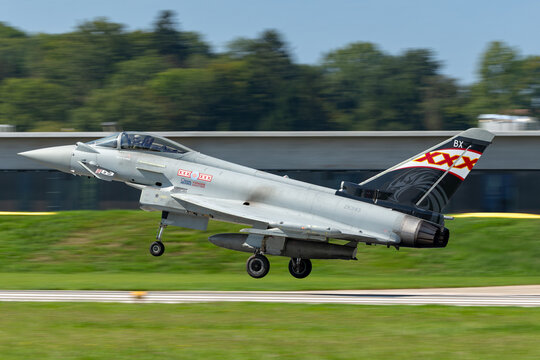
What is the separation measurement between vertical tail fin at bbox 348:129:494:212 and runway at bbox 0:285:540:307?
8.90 feet

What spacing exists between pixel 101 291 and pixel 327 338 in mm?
9255

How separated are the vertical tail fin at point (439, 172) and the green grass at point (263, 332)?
5.14m

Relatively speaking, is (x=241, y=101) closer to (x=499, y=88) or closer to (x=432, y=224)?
(x=499, y=88)

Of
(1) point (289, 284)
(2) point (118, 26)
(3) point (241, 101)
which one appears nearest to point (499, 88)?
(3) point (241, 101)

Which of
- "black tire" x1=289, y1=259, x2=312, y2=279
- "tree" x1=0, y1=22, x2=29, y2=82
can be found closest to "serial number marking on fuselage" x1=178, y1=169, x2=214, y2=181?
"black tire" x1=289, y1=259, x2=312, y2=279

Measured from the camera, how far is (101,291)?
71.0 feet

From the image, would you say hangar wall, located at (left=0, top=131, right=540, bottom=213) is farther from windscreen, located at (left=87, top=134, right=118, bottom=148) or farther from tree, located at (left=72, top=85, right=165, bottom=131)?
tree, located at (left=72, top=85, right=165, bottom=131)

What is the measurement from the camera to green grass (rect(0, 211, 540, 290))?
3112 cm

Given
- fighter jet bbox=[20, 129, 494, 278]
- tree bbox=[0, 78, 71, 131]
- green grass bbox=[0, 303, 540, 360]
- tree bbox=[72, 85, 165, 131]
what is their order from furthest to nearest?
tree bbox=[0, 78, 71, 131] < tree bbox=[72, 85, 165, 131] < fighter jet bbox=[20, 129, 494, 278] < green grass bbox=[0, 303, 540, 360]

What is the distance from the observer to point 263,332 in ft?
48.9

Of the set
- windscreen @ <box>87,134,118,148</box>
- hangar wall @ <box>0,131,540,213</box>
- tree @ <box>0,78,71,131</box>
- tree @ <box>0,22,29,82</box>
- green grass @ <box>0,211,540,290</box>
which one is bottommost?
green grass @ <box>0,211,540,290</box>

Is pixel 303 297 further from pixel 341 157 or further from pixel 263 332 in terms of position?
pixel 341 157

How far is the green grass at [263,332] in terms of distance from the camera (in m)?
13.1

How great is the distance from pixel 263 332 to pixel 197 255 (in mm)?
18122
